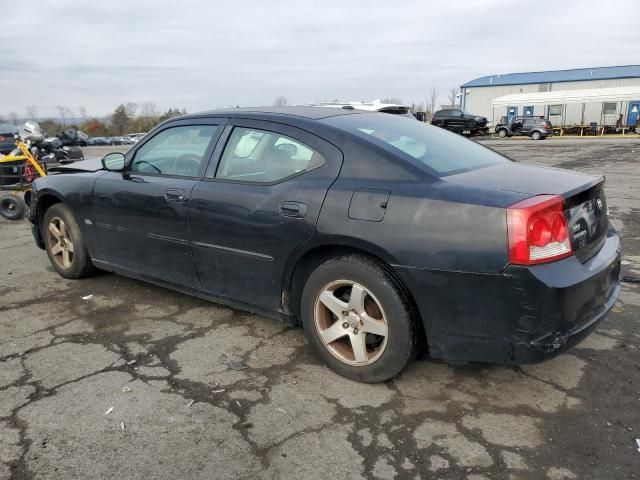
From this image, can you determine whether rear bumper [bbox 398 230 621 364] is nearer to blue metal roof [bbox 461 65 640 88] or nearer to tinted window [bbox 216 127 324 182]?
tinted window [bbox 216 127 324 182]

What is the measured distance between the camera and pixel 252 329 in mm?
3744

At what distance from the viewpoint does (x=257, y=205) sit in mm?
3141

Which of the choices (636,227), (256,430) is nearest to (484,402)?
(256,430)

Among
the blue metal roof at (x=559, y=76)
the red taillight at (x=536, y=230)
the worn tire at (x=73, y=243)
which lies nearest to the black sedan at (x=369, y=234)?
the red taillight at (x=536, y=230)

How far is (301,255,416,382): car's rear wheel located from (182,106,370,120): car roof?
1047 millimetres

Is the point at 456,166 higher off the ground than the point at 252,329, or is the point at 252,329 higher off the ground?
the point at 456,166

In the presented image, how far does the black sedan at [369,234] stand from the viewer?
95.0 inches

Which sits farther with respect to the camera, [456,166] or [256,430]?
[456,166]

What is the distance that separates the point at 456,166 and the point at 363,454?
1665 millimetres

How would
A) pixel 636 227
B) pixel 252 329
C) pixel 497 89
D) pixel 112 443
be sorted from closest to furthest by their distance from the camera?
pixel 112 443
pixel 252 329
pixel 636 227
pixel 497 89

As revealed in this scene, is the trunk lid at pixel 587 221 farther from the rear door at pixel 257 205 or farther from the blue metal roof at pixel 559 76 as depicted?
the blue metal roof at pixel 559 76

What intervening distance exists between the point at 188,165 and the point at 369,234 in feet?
5.31

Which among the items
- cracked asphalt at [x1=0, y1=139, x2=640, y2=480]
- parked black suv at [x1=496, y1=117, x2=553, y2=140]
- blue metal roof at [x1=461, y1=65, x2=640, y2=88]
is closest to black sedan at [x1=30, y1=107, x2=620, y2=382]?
cracked asphalt at [x1=0, y1=139, x2=640, y2=480]

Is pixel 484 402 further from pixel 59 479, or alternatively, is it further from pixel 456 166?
pixel 59 479
